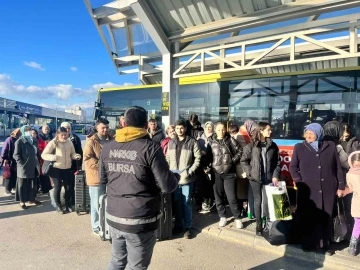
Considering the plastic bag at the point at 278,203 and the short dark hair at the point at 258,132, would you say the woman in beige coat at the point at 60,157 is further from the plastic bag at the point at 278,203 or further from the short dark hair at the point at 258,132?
the plastic bag at the point at 278,203

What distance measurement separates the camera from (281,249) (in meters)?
3.73

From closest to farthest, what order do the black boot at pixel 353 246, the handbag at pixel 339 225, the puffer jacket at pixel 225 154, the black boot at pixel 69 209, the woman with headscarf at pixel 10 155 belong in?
the black boot at pixel 353 246 → the handbag at pixel 339 225 → the puffer jacket at pixel 225 154 → the black boot at pixel 69 209 → the woman with headscarf at pixel 10 155

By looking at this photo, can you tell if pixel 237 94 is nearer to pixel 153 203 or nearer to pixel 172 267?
pixel 172 267

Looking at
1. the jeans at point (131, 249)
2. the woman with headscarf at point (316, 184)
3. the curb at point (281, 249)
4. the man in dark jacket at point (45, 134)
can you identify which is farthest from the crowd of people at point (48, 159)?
the woman with headscarf at point (316, 184)

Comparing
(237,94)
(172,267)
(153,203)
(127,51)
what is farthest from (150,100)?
(153,203)

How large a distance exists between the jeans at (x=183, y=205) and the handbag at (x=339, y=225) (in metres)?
1.98

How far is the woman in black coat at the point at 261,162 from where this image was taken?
13.0ft

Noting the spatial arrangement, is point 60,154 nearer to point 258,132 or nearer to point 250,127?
point 250,127

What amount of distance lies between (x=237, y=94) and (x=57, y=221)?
15.7 ft

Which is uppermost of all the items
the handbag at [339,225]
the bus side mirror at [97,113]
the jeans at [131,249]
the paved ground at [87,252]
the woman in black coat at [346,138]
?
the bus side mirror at [97,113]

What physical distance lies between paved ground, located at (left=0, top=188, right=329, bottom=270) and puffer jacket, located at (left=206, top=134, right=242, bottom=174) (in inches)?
42.6

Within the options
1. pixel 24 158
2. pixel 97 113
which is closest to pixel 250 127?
pixel 24 158

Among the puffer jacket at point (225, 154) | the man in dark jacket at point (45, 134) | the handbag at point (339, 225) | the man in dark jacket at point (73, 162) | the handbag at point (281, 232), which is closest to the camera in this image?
the handbag at point (339, 225)

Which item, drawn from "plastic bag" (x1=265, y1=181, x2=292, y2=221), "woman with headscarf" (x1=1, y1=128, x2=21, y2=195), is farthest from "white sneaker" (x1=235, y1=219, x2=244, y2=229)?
"woman with headscarf" (x1=1, y1=128, x2=21, y2=195)
